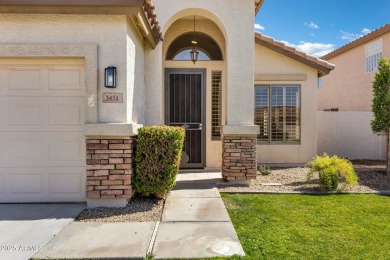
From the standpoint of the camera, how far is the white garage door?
17.7ft

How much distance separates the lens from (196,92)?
8.77 meters

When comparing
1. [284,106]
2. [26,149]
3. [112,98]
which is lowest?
[26,149]

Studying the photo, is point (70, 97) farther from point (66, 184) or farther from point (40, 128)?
point (66, 184)

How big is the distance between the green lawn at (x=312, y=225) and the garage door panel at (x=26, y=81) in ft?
14.5

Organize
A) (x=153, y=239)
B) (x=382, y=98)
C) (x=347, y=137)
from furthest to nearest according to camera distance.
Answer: (x=347, y=137) → (x=382, y=98) → (x=153, y=239)

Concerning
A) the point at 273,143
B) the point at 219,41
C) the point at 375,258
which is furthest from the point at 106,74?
the point at 273,143

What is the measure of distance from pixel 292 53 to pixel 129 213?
311 inches

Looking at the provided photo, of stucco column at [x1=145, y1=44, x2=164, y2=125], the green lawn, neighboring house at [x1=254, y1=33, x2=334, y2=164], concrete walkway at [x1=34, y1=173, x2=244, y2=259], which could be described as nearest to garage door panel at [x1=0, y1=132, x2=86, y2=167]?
concrete walkway at [x1=34, y1=173, x2=244, y2=259]

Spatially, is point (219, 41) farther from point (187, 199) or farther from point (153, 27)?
point (187, 199)

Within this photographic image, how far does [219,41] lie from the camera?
328 inches

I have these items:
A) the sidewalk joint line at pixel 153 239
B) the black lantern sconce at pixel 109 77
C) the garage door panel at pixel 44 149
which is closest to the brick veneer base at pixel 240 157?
the sidewalk joint line at pixel 153 239

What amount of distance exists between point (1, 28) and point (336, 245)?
261 inches

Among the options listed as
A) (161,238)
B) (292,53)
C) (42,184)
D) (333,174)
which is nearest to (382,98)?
(292,53)

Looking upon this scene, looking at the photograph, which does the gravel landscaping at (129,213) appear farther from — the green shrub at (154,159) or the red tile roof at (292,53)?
the red tile roof at (292,53)
